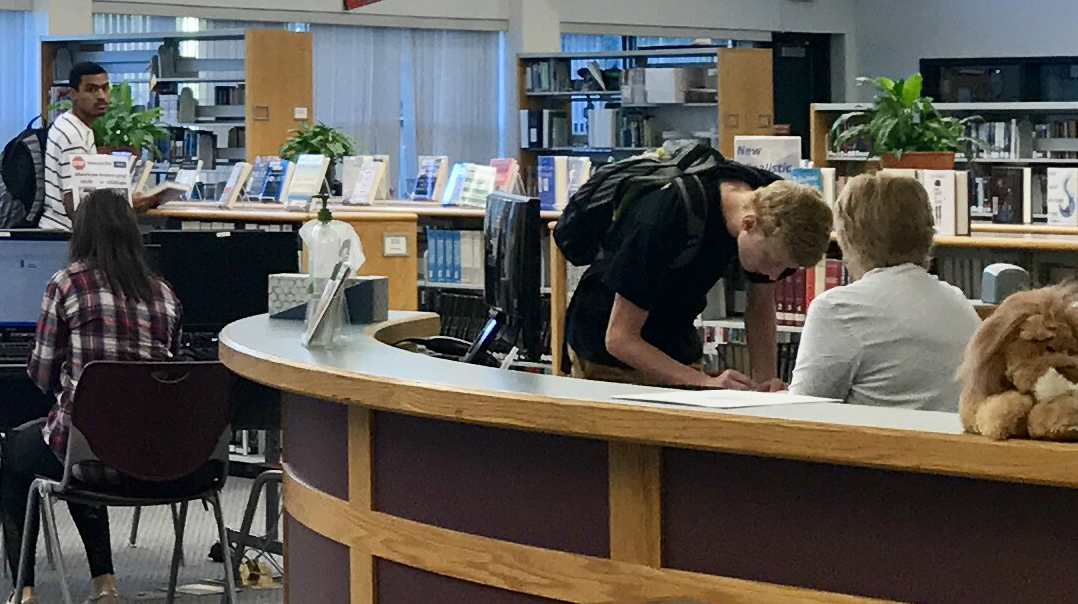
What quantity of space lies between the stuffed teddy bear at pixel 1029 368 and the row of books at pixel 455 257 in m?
5.69

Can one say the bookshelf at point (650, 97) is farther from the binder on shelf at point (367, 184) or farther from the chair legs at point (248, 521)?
the chair legs at point (248, 521)

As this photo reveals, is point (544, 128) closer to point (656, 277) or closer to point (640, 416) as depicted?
point (656, 277)

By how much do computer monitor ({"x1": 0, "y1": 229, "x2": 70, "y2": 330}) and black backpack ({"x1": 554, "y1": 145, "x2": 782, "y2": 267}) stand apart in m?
2.43

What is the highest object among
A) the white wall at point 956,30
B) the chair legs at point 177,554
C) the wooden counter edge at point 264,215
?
the white wall at point 956,30

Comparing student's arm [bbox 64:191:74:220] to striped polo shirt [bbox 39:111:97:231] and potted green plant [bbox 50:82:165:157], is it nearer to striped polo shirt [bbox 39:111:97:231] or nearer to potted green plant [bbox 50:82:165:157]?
striped polo shirt [bbox 39:111:97:231]

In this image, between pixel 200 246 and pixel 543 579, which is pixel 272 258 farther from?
pixel 543 579

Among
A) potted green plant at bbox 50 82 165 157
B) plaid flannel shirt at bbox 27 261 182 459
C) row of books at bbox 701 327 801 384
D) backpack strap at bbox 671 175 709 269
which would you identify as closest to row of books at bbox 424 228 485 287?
row of books at bbox 701 327 801 384

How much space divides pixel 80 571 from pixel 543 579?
3.37m

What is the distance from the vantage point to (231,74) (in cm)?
1105

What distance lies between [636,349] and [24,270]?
2856 mm

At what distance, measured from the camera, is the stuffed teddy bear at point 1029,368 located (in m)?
2.03

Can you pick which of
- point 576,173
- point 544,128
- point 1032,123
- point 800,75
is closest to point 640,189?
point 576,173

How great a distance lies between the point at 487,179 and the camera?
26.1 ft

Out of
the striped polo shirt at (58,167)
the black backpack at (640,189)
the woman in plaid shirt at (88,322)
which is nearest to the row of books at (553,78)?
the striped polo shirt at (58,167)
